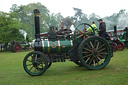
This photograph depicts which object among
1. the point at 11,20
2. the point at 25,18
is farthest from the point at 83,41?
the point at 25,18

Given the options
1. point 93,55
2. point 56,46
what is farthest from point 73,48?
point 93,55

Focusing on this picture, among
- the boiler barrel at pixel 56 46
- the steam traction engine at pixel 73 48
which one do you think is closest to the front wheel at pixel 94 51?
the steam traction engine at pixel 73 48

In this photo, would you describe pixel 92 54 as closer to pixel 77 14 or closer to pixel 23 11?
pixel 23 11

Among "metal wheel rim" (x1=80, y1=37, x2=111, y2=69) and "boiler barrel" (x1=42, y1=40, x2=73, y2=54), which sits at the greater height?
"boiler barrel" (x1=42, y1=40, x2=73, y2=54)

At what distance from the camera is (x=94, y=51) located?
5246 mm

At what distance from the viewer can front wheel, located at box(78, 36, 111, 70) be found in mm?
5127

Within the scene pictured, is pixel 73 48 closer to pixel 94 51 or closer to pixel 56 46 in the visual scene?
pixel 56 46

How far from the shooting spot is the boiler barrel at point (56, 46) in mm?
5125

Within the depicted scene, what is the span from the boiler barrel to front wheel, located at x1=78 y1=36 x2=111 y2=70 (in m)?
0.47

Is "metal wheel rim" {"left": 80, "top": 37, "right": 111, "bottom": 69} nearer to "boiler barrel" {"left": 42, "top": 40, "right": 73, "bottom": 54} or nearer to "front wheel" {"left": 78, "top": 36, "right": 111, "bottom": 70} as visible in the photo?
"front wheel" {"left": 78, "top": 36, "right": 111, "bottom": 70}

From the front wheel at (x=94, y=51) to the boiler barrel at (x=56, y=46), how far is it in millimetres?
471

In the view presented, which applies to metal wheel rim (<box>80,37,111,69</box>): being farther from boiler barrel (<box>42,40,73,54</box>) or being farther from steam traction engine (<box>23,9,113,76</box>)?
boiler barrel (<box>42,40,73,54</box>)

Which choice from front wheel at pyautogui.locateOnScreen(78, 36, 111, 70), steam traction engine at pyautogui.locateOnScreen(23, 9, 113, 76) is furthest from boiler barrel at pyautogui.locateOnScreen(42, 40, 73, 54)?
front wheel at pyautogui.locateOnScreen(78, 36, 111, 70)

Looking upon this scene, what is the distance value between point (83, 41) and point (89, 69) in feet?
3.08
